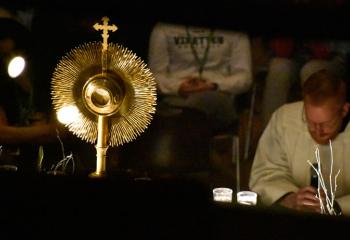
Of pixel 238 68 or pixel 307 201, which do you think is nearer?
pixel 307 201

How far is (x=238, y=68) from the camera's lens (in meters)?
3.11

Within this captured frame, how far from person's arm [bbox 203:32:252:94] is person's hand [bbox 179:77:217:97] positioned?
→ 0.04 m

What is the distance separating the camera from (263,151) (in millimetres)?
2652

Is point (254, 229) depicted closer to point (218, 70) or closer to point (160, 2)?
point (160, 2)

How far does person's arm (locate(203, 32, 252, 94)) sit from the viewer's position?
10.1 ft

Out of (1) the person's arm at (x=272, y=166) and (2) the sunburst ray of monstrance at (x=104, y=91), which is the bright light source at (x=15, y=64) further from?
(1) the person's arm at (x=272, y=166)

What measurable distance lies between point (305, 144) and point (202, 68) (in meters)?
0.70

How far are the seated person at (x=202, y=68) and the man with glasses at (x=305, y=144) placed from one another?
0.42 meters

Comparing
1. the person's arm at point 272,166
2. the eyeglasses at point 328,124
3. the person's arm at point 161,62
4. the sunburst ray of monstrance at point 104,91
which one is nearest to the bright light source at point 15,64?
the person's arm at point 161,62

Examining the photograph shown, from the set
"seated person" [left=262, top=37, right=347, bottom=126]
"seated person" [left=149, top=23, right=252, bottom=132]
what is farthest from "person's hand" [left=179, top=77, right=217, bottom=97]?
"seated person" [left=262, top=37, right=347, bottom=126]

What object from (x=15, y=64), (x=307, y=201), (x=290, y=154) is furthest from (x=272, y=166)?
(x=15, y=64)

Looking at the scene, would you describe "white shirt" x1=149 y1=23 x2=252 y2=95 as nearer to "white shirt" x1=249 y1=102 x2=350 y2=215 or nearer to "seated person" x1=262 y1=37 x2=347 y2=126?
"seated person" x1=262 y1=37 x2=347 y2=126

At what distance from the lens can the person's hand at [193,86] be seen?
119 inches

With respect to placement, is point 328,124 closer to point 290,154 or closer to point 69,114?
point 290,154
